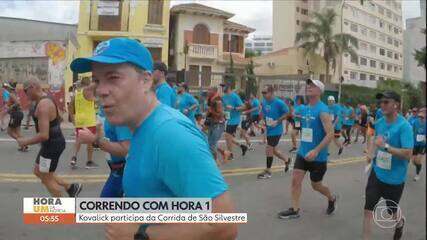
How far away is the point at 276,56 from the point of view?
165 ft

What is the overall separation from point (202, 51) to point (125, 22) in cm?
655

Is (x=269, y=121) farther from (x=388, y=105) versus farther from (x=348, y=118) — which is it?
(x=348, y=118)

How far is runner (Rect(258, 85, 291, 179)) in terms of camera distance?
8.99 m

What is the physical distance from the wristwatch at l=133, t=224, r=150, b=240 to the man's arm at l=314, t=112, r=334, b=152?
4438mm

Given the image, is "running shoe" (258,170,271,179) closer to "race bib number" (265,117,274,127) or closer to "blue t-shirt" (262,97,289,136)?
"blue t-shirt" (262,97,289,136)

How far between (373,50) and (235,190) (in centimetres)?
6466

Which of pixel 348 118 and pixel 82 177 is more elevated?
pixel 348 118

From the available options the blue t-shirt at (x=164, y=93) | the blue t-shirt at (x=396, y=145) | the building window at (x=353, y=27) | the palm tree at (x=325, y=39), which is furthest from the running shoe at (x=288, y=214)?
the building window at (x=353, y=27)

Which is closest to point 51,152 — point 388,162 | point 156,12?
point 388,162

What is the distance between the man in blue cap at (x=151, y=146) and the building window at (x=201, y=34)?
33.9m

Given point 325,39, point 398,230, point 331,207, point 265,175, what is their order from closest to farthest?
point 398,230 < point 331,207 < point 265,175 < point 325,39

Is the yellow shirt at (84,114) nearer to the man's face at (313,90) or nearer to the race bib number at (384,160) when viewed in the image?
the man's face at (313,90)

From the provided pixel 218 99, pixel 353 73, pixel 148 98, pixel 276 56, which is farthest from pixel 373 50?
pixel 148 98

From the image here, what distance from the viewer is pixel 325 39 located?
153 ft
